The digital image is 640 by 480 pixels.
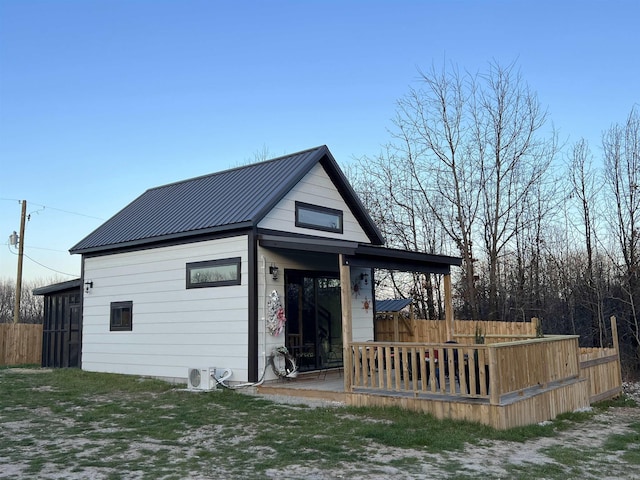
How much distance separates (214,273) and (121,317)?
343cm

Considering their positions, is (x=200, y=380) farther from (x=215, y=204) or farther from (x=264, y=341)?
(x=215, y=204)

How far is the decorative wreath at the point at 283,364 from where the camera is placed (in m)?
10.4

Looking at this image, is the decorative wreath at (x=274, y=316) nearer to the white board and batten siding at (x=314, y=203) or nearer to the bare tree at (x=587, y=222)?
the white board and batten siding at (x=314, y=203)

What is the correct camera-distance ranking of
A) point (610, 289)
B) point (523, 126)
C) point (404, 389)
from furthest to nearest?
point (523, 126), point (610, 289), point (404, 389)

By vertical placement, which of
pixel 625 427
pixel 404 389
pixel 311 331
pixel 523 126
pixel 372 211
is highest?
pixel 523 126

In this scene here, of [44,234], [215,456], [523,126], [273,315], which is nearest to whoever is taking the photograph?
[215,456]

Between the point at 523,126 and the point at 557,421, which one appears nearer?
the point at 557,421

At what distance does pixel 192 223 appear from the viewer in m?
11.6

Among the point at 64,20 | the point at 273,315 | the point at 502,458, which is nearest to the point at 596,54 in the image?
the point at 273,315

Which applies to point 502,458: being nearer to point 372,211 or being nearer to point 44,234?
point 372,211

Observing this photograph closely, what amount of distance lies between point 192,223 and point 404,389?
592cm

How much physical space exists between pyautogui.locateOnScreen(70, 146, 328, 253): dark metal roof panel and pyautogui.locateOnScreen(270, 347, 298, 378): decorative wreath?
8.63 feet

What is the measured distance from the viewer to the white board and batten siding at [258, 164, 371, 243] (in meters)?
11.5

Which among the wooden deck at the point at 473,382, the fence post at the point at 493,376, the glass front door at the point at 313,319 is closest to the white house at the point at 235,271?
the glass front door at the point at 313,319
